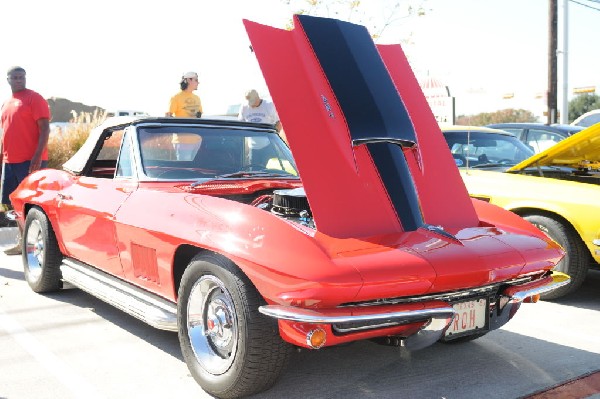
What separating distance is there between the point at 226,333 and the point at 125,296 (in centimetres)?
102

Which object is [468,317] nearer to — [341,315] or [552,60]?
[341,315]

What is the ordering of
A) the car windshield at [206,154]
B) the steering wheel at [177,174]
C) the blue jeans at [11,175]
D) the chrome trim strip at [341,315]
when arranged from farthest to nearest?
the blue jeans at [11,175], the car windshield at [206,154], the steering wheel at [177,174], the chrome trim strip at [341,315]

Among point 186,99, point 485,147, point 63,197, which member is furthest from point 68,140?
point 485,147

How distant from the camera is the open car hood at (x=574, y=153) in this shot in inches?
208

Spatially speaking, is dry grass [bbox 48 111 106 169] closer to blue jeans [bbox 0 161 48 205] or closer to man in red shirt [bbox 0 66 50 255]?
blue jeans [bbox 0 161 48 205]

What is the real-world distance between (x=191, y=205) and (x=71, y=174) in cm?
Result: 205

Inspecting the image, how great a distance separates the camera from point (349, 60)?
3.63 metres

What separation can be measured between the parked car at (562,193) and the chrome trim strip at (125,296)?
291 cm

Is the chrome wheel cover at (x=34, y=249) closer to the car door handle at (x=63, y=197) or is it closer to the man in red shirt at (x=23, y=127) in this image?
the car door handle at (x=63, y=197)

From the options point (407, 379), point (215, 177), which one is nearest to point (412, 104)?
point (215, 177)

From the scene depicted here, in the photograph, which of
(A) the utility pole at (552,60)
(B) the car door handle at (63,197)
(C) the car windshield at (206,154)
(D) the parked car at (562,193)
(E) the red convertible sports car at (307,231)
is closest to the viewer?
(E) the red convertible sports car at (307,231)

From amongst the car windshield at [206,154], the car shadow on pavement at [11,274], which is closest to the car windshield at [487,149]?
the car windshield at [206,154]

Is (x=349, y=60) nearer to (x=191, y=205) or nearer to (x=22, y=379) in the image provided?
(x=191, y=205)

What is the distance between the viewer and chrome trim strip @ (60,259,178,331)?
3.47 meters
